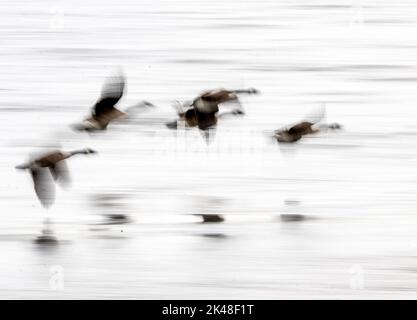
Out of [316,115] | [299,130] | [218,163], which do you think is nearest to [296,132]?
[299,130]

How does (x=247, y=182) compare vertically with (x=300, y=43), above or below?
below

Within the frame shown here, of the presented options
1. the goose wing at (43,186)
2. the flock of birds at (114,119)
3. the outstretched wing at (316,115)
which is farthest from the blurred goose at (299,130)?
the goose wing at (43,186)

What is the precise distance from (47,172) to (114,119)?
1.99 ft

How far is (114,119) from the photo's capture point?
584 cm

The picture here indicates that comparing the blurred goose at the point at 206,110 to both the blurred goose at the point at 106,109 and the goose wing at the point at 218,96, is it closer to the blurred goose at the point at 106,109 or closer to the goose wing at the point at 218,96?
the goose wing at the point at 218,96

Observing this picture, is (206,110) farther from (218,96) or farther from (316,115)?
(316,115)

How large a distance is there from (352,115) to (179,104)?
886mm

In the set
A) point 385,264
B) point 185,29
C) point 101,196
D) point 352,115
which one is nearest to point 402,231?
point 385,264

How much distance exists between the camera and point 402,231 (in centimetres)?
497

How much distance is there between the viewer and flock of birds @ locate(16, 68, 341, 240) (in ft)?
17.1

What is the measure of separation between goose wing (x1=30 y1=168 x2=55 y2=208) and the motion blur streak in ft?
0.17

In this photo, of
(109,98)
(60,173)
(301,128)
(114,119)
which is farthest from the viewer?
(301,128)

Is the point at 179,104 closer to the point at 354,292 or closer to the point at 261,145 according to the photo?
the point at 261,145

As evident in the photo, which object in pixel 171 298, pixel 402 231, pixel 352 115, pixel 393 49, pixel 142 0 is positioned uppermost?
pixel 142 0
